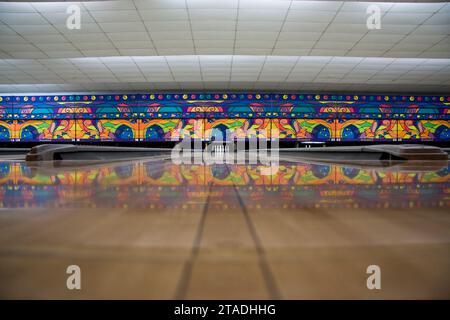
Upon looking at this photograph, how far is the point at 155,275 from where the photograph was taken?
0.77 feet

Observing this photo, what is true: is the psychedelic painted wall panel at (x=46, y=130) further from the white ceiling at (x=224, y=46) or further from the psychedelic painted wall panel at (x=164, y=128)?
the psychedelic painted wall panel at (x=164, y=128)

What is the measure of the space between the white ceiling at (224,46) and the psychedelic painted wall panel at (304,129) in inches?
38.1

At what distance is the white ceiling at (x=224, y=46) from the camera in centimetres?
414

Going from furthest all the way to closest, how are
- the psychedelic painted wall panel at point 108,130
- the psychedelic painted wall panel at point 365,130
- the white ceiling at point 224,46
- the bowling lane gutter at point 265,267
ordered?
the psychedelic painted wall panel at point 365,130, the psychedelic painted wall panel at point 108,130, the white ceiling at point 224,46, the bowling lane gutter at point 265,267

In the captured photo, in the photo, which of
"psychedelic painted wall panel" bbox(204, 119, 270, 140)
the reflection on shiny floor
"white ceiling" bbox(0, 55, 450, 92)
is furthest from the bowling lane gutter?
"psychedelic painted wall panel" bbox(204, 119, 270, 140)

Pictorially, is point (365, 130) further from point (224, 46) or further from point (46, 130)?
point (46, 130)

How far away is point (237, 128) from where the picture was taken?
27.3 feet

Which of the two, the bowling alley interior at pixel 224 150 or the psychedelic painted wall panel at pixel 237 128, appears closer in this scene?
the bowling alley interior at pixel 224 150

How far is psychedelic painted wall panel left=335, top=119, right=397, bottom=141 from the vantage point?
27.6ft

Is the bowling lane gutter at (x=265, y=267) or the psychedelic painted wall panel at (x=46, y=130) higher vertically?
the psychedelic painted wall panel at (x=46, y=130)

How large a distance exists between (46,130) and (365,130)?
9604 millimetres

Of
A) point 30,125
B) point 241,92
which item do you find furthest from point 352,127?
point 30,125

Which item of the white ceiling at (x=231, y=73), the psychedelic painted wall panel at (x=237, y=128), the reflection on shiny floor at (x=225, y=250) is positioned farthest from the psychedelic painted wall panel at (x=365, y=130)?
the reflection on shiny floor at (x=225, y=250)

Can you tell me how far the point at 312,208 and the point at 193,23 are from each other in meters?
4.61
